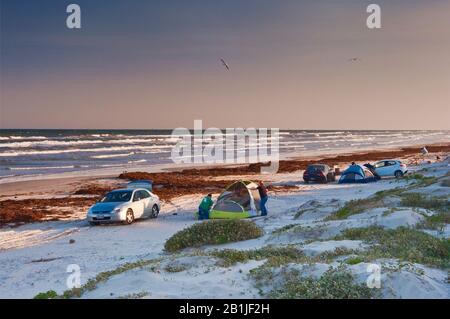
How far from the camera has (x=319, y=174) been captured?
121 ft

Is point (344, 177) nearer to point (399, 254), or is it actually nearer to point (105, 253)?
point (105, 253)

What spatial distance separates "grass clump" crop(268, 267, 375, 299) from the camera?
8414mm

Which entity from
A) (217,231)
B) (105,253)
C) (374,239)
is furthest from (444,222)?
(105,253)

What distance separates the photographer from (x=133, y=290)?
30.1 ft

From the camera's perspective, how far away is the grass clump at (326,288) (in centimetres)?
841

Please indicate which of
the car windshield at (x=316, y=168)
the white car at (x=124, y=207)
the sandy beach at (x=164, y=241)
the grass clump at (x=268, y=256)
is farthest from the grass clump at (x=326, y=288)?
the car windshield at (x=316, y=168)

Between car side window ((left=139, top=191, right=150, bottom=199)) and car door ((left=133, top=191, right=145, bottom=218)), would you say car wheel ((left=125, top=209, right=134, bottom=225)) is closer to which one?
car door ((left=133, top=191, right=145, bottom=218))

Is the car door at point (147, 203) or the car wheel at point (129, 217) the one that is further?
Result: the car door at point (147, 203)

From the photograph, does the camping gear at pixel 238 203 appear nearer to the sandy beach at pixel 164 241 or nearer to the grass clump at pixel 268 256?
the sandy beach at pixel 164 241

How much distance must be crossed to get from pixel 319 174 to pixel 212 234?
22.7 m

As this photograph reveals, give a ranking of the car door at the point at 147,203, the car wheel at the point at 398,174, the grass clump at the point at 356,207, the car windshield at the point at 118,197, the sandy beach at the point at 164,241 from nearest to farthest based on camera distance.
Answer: the sandy beach at the point at 164,241, the grass clump at the point at 356,207, the car windshield at the point at 118,197, the car door at the point at 147,203, the car wheel at the point at 398,174

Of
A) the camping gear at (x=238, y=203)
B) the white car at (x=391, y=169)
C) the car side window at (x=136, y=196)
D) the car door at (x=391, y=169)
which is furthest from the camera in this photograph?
the car door at (x=391, y=169)

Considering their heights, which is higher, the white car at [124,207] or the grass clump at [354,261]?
the grass clump at [354,261]

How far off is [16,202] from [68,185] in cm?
805
